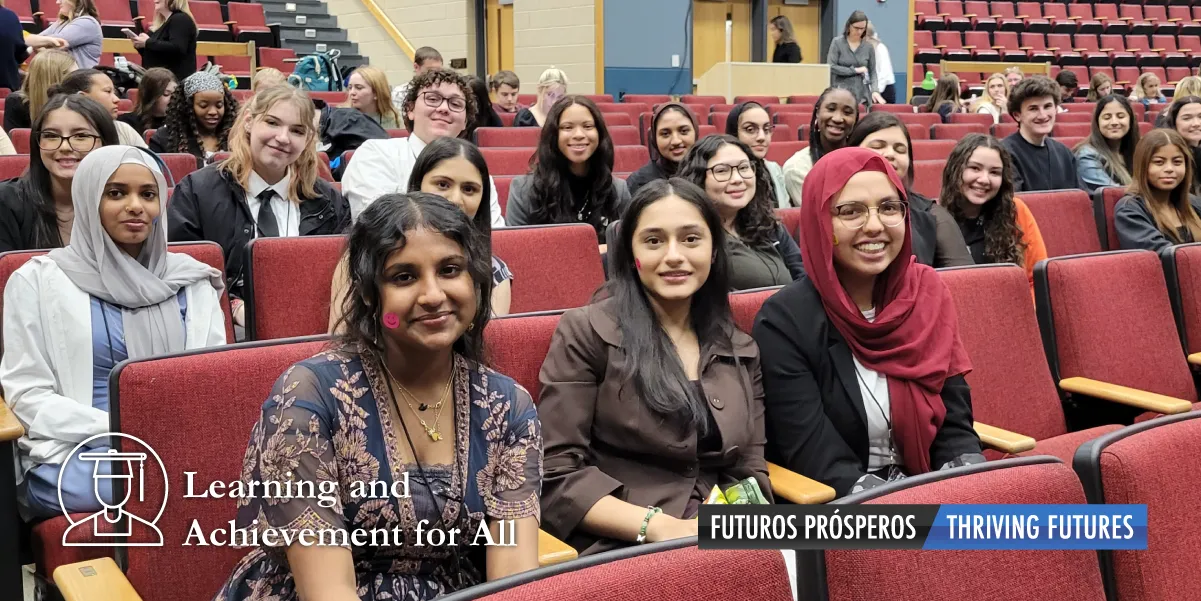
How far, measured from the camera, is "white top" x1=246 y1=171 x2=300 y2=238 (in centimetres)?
251

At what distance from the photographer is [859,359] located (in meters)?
1.73

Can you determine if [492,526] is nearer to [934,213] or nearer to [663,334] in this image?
[663,334]

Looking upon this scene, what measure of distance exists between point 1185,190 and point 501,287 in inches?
91.5

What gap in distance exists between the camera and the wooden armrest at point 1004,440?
177 centimetres

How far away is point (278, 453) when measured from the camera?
1097mm

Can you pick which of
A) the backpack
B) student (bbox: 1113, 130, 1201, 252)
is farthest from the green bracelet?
the backpack

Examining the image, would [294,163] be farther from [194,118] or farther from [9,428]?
[194,118]

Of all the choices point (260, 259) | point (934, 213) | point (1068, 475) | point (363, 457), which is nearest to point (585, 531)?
point (363, 457)

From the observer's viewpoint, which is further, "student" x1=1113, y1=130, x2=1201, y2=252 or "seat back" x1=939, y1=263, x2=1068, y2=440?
"student" x1=1113, y1=130, x2=1201, y2=252

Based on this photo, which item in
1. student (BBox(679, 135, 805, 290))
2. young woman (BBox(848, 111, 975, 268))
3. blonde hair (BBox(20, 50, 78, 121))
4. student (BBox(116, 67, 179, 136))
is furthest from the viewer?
student (BBox(116, 67, 179, 136))

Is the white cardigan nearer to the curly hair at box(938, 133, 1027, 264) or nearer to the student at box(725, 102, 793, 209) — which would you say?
the curly hair at box(938, 133, 1027, 264)

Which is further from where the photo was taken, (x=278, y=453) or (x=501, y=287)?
(x=501, y=287)

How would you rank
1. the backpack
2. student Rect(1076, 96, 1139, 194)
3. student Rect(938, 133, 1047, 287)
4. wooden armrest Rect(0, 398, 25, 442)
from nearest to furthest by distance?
1. wooden armrest Rect(0, 398, 25, 442)
2. student Rect(938, 133, 1047, 287)
3. student Rect(1076, 96, 1139, 194)
4. the backpack

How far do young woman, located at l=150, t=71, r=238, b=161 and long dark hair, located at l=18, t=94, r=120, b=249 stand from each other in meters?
1.19
